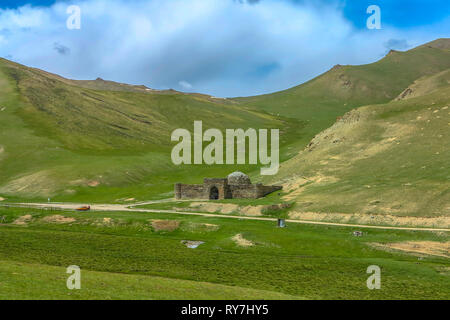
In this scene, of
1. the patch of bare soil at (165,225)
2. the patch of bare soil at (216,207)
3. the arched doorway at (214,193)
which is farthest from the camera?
the arched doorway at (214,193)

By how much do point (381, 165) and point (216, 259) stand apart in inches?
2165

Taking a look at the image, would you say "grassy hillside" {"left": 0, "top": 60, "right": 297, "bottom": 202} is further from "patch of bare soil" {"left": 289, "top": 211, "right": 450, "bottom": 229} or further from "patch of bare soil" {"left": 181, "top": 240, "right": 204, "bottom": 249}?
"patch of bare soil" {"left": 181, "top": 240, "right": 204, "bottom": 249}

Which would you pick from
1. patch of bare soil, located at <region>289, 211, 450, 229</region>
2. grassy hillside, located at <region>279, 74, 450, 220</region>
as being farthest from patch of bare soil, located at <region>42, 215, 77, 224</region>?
grassy hillside, located at <region>279, 74, 450, 220</region>

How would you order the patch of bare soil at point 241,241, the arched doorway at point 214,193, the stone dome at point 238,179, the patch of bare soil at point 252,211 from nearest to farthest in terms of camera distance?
the patch of bare soil at point 241,241, the patch of bare soil at point 252,211, the arched doorway at point 214,193, the stone dome at point 238,179

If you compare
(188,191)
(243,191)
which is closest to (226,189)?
(243,191)

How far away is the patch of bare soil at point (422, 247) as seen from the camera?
1916 inches

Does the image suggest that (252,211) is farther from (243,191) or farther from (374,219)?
(374,219)

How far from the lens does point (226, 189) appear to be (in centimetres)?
9312

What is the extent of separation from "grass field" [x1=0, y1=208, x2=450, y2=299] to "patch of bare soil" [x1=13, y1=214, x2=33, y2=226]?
1.31 metres

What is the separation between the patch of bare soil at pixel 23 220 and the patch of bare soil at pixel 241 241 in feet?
120

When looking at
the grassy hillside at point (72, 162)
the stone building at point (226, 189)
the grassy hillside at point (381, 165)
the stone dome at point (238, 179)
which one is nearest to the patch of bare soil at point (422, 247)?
the grassy hillside at point (381, 165)

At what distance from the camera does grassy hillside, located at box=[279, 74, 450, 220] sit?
6681 cm

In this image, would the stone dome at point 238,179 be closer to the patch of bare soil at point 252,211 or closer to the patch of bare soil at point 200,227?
the patch of bare soil at point 252,211
